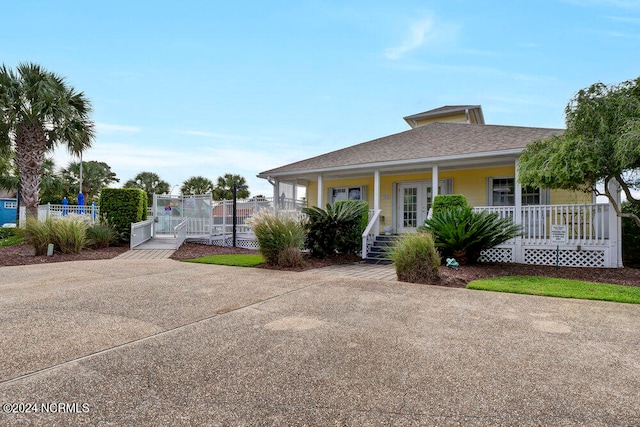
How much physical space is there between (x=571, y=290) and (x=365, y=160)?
8.27 meters

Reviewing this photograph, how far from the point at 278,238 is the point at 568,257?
302 inches

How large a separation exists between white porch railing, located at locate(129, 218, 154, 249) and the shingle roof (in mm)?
5351

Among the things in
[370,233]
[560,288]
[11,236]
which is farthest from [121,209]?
[560,288]

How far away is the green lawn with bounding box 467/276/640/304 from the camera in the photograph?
18.2 ft

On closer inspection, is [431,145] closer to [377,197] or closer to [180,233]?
[377,197]

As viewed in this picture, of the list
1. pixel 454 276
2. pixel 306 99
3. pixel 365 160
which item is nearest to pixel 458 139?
pixel 365 160

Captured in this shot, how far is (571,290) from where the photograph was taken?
602 centimetres

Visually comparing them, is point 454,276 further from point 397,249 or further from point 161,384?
point 161,384

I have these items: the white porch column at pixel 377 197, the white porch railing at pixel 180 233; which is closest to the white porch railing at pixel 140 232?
the white porch railing at pixel 180 233

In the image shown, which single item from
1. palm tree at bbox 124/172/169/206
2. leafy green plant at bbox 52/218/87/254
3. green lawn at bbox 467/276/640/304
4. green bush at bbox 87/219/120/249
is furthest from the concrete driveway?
palm tree at bbox 124/172/169/206

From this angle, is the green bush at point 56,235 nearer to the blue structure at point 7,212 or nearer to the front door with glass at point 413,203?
the front door with glass at point 413,203

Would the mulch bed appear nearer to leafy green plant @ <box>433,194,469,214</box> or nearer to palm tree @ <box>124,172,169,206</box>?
leafy green plant @ <box>433,194,469,214</box>

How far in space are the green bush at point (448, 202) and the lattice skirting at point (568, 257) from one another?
89.2 inches

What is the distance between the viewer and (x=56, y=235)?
1093 centimetres
